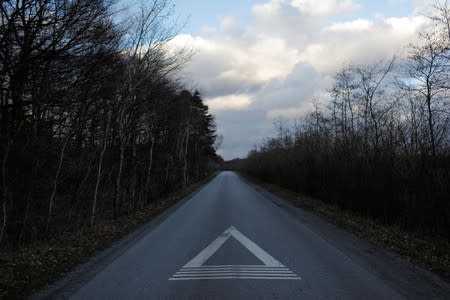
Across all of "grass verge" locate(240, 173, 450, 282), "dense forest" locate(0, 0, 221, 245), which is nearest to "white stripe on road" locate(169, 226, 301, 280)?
"grass verge" locate(240, 173, 450, 282)

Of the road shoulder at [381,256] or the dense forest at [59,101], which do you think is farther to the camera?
the dense forest at [59,101]

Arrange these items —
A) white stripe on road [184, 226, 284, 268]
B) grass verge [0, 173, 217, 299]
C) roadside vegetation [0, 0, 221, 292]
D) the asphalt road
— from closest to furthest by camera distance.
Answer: the asphalt road
grass verge [0, 173, 217, 299]
white stripe on road [184, 226, 284, 268]
roadside vegetation [0, 0, 221, 292]

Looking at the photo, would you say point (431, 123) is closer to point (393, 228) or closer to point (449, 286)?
point (393, 228)

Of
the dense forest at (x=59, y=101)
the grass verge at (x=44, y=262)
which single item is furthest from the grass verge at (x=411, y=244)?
the dense forest at (x=59, y=101)

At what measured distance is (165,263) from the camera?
668 cm

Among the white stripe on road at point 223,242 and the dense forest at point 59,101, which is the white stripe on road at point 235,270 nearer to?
the white stripe on road at point 223,242

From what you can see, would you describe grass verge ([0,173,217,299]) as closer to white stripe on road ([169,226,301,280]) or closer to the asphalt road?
the asphalt road

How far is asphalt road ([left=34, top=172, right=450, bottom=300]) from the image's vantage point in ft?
16.5

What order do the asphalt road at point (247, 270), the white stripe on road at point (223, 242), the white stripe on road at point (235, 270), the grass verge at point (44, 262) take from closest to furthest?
the asphalt road at point (247, 270) → the grass verge at point (44, 262) → the white stripe on road at point (235, 270) → the white stripe on road at point (223, 242)

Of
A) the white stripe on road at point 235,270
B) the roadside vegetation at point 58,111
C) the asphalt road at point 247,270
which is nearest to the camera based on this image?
the asphalt road at point 247,270

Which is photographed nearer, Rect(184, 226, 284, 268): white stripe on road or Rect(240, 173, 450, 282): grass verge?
Rect(184, 226, 284, 268): white stripe on road

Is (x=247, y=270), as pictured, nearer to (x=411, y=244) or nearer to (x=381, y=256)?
(x=381, y=256)

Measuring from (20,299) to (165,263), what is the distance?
2411mm

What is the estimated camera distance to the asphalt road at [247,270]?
5.04 meters
